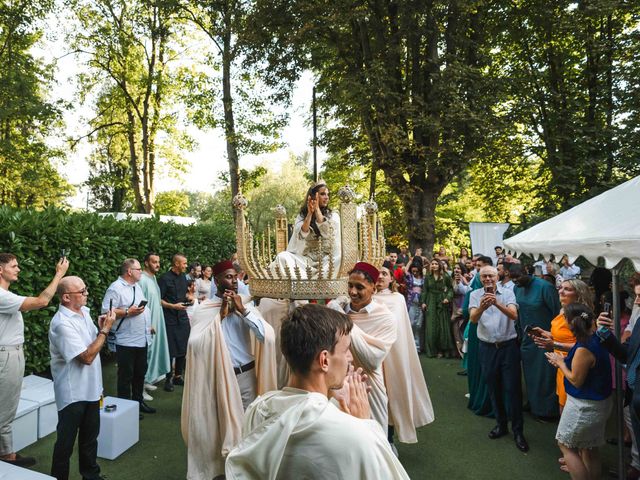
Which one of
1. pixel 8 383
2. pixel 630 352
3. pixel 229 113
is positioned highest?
pixel 229 113

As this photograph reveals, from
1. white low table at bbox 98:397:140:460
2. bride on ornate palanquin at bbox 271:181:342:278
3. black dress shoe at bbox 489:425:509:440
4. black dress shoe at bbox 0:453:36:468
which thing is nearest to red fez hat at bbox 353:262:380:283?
bride on ornate palanquin at bbox 271:181:342:278

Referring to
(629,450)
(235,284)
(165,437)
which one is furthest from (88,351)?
(629,450)

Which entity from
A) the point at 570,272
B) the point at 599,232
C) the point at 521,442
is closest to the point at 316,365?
the point at 599,232

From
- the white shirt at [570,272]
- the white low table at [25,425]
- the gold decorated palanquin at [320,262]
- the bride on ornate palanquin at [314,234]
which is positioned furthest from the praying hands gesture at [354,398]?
the white shirt at [570,272]

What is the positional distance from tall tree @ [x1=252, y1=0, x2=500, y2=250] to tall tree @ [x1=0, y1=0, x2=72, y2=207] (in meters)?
9.04

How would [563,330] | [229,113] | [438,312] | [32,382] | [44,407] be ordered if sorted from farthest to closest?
[229,113] < [438,312] < [32,382] < [44,407] < [563,330]

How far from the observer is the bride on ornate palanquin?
3.83 m

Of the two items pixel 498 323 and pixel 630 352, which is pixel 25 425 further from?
pixel 630 352

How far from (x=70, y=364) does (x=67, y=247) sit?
3.86 metres

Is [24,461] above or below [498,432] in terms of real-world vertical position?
above

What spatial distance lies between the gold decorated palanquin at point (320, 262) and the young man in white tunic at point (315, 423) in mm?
1544

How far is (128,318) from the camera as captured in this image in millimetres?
5707

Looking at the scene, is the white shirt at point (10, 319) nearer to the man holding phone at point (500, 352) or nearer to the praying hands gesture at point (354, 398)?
the praying hands gesture at point (354, 398)

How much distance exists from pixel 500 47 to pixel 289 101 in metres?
7.97
